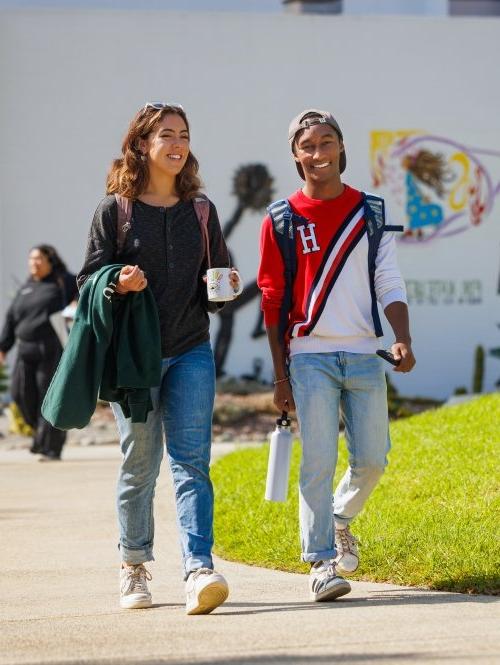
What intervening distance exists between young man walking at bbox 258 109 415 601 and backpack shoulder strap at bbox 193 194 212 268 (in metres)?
0.24

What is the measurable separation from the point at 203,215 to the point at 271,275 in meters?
0.38

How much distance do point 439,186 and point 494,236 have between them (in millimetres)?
1093

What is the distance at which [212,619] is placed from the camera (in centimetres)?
589

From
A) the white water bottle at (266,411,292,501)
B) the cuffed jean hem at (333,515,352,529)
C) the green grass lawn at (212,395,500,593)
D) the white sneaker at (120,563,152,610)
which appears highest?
the white water bottle at (266,411,292,501)

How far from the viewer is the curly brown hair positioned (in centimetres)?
633

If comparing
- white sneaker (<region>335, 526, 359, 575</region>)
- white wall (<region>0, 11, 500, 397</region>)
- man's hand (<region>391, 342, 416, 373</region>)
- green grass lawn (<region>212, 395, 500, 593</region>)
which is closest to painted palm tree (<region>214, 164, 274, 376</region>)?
white wall (<region>0, 11, 500, 397</region>)

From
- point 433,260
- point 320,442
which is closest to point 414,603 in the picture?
point 320,442

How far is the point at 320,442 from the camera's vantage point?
20.7ft

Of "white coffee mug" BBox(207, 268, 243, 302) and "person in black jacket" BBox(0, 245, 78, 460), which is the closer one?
"white coffee mug" BBox(207, 268, 243, 302)

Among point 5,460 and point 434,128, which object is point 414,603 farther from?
point 434,128

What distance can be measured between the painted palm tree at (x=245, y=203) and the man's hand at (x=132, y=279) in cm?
1488

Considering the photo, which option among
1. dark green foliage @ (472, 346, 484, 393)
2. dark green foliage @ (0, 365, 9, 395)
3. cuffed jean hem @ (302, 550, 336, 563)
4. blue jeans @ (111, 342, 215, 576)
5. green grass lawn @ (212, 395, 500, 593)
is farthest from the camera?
dark green foliage @ (472, 346, 484, 393)

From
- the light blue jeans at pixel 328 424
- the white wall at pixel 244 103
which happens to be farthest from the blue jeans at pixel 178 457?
the white wall at pixel 244 103

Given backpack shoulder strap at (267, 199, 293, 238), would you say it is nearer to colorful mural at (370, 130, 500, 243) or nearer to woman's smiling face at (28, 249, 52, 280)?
woman's smiling face at (28, 249, 52, 280)
